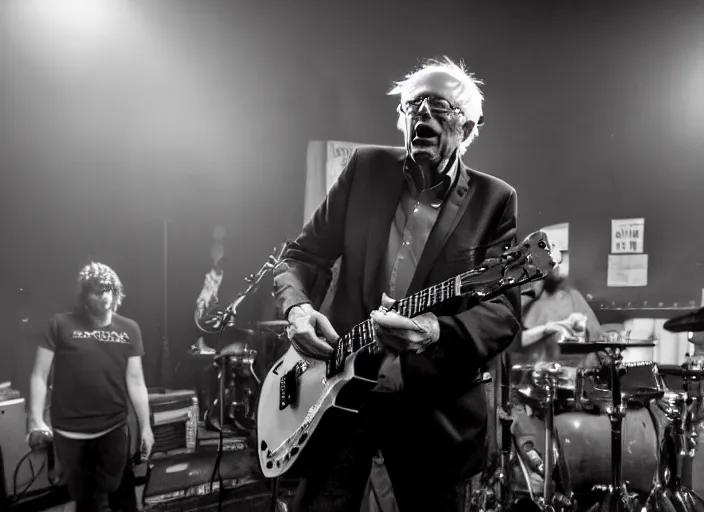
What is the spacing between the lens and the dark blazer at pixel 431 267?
1.82 m

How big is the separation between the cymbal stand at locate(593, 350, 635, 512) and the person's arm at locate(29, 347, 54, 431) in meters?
2.84

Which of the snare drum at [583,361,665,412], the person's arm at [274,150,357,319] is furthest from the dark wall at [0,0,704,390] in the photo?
the person's arm at [274,150,357,319]

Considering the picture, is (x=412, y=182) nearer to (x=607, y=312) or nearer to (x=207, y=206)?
(x=207, y=206)

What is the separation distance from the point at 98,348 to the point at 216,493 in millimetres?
1034

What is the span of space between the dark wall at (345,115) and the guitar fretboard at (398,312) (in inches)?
58.7

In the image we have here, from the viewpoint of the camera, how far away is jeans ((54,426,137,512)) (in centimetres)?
282

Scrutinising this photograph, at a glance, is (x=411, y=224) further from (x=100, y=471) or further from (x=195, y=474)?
(x=100, y=471)

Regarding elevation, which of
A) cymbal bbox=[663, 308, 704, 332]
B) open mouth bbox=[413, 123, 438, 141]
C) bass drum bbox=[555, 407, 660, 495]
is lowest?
bass drum bbox=[555, 407, 660, 495]

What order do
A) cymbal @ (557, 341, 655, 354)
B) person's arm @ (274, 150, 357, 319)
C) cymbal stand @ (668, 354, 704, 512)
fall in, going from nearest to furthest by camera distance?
1. person's arm @ (274, 150, 357, 319)
2. cymbal @ (557, 341, 655, 354)
3. cymbal stand @ (668, 354, 704, 512)

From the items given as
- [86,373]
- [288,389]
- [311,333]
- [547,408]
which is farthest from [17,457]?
[547,408]

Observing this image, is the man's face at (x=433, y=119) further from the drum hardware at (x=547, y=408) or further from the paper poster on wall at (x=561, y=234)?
the drum hardware at (x=547, y=408)

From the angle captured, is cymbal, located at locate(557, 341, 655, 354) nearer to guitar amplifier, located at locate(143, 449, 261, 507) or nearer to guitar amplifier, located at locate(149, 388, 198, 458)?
guitar amplifier, located at locate(143, 449, 261, 507)

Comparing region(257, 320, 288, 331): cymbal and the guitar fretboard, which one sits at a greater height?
the guitar fretboard

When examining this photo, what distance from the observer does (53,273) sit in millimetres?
2867
